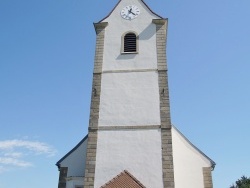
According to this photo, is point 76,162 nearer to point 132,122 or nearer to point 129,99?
point 132,122

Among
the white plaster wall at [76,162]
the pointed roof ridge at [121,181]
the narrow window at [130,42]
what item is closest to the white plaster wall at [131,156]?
the pointed roof ridge at [121,181]

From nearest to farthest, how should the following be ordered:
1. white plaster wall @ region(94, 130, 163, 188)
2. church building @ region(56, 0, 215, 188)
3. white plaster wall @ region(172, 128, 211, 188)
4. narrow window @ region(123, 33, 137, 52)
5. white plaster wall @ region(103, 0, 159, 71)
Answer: white plaster wall @ region(94, 130, 163, 188) → church building @ region(56, 0, 215, 188) → white plaster wall @ region(172, 128, 211, 188) → white plaster wall @ region(103, 0, 159, 71) → narrow window @ region(123, 33, 137, 52)

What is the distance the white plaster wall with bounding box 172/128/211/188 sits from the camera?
13.5m

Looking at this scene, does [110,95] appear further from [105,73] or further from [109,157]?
[109,157]

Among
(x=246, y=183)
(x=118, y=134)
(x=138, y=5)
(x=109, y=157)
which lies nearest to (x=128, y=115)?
(x=118, y=134)

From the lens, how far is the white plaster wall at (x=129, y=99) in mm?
12656

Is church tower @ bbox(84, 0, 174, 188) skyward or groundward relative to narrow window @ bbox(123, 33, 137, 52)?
groundward

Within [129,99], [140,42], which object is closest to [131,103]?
[129,99]

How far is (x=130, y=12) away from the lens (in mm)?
15828

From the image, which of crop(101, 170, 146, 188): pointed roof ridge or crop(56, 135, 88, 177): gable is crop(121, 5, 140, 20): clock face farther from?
crop(101, 170, 146, 188): pointed roof ridge

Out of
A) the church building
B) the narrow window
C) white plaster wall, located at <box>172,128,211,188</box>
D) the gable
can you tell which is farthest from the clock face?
the gable

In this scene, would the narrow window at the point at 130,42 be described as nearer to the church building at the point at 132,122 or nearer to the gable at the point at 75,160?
the church building at the point at 132,122

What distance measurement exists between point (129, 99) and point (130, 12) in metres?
5.25

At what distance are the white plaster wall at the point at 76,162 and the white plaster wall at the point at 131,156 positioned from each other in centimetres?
264
